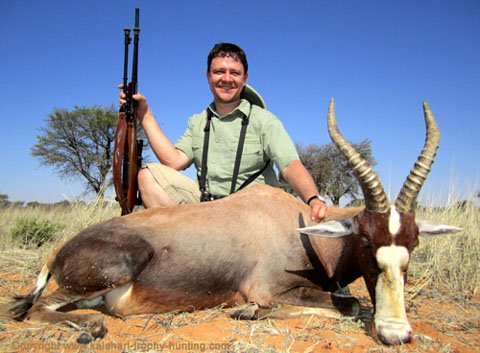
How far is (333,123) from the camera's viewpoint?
337cm

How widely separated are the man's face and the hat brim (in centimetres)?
22

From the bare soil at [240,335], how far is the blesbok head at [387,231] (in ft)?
0.62

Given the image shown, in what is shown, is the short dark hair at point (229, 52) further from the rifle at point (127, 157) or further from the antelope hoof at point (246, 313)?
the antelope hoof at point (246, 313)

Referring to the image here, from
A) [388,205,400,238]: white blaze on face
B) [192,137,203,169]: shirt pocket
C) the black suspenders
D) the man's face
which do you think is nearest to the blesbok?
[388,205,400,238]: white blaze on face

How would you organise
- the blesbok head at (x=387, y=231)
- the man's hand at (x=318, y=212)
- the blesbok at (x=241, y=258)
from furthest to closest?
the man's hand at (x=318, y=212) → the blesbok at (x=241, y=258) → the blesbok head at (x=387, y=231)

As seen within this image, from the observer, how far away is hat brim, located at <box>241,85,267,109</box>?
17.4ft

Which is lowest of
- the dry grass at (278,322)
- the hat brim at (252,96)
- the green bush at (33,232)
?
the green bush at (33,232)

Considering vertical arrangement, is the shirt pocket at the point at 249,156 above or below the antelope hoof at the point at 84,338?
above

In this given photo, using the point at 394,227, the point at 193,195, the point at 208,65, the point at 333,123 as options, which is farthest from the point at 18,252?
the point at 394,227

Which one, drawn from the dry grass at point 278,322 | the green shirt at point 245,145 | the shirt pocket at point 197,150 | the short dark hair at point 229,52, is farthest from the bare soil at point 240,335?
the short dark hair at point 229,52

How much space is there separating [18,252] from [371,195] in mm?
4638

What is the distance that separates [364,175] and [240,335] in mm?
1426

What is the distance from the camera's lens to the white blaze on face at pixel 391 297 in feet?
8.64

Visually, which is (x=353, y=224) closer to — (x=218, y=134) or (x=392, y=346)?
(x=392, y=346)
